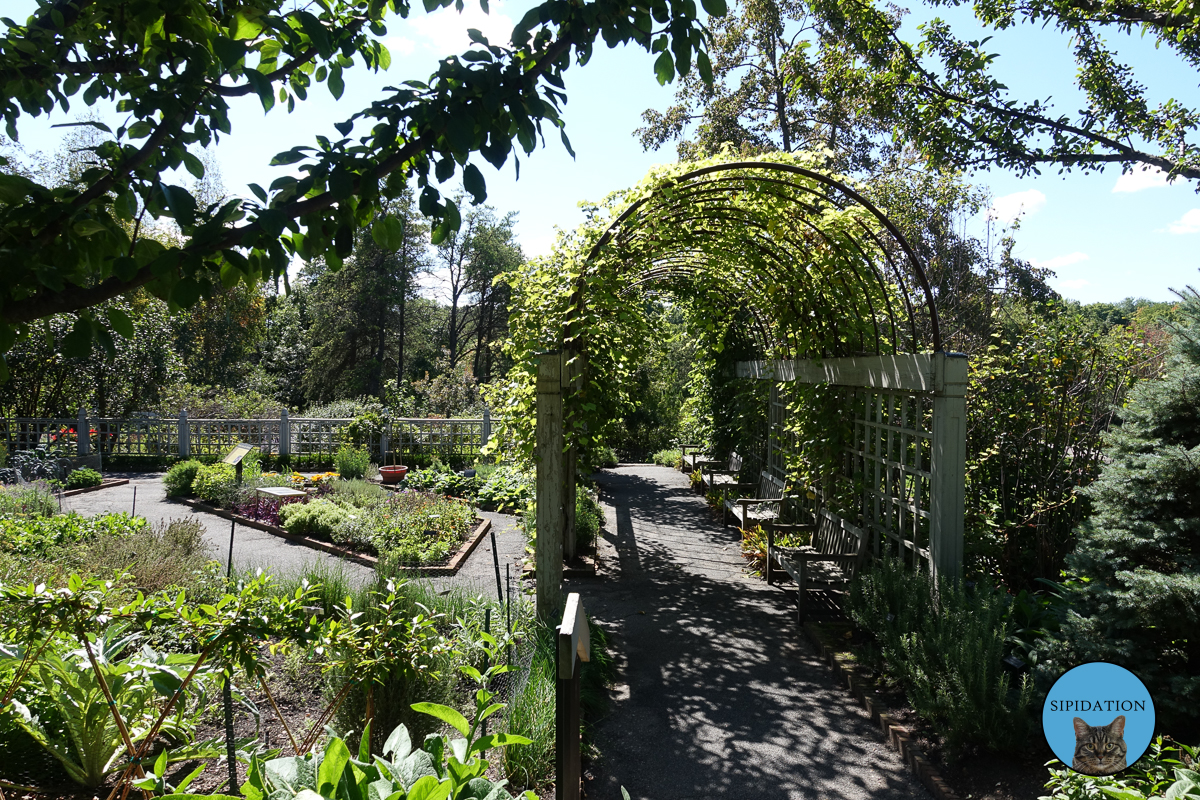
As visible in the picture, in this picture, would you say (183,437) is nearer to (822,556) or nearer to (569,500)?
(569,500)

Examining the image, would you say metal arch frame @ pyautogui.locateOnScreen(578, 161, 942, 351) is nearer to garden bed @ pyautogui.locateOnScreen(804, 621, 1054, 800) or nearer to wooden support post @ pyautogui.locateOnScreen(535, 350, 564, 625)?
wooden support post @ pyautogui.locateOnScreen(535, 350, 564, 625)

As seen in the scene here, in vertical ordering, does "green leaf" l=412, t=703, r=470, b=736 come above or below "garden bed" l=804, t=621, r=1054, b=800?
above

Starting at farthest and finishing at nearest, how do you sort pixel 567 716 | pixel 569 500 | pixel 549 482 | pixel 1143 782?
1. pixel 569 500
2. pixel 549 482
3. pixel 1143 782
4. pixel 567 716

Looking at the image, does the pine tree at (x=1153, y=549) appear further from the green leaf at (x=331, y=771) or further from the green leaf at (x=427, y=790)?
the green leaf at (x=331, y=771)

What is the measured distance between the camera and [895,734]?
3.63 m

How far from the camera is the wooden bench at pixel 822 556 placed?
217 inches

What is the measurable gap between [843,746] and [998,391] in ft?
11.3

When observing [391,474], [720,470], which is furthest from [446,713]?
[391,474]

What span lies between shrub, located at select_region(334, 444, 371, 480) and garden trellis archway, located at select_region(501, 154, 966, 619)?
6677mm

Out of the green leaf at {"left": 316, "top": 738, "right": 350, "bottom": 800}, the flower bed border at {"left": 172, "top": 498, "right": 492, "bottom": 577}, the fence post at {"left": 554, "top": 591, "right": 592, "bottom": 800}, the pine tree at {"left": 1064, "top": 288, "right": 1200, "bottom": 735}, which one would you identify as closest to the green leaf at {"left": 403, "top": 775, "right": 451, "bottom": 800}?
the green leaf at {"left": 316, "top": 738, "right": 350, "bottom": 800}

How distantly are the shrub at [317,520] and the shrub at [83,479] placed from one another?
18.5 feet

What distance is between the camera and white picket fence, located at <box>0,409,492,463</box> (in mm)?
14586

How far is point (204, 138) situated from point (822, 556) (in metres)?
5.08

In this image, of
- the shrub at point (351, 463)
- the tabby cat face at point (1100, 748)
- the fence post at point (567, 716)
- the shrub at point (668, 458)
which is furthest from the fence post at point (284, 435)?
the tabby cat face at point (1100, 748)
